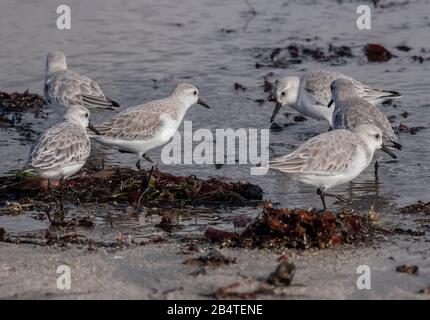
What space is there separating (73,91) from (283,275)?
19.7ft

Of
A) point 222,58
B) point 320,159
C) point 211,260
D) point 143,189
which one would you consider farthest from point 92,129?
point 222,58

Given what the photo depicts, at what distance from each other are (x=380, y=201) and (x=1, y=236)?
3.70 metres

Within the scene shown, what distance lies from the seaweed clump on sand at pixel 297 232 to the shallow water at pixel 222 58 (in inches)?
66.4

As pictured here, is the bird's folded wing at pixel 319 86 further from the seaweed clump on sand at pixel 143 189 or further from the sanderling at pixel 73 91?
the seaweed clump on sand at pixel 143 189

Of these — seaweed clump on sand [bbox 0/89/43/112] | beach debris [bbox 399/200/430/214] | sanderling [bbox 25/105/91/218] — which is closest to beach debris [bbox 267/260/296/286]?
beach debris [bbox 399/200/430/214]

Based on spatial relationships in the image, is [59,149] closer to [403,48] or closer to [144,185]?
[144,185]

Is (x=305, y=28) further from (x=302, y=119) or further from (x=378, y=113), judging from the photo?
(x=378, y=113)

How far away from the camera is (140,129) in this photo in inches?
405

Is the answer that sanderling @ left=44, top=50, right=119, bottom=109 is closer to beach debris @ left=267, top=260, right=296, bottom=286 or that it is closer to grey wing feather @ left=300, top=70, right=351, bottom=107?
grey wing feather @ left=300, top=70, right=351, bottom=107

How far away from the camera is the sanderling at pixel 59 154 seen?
9.07 metres

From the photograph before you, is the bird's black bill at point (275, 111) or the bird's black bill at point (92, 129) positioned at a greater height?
the bird's black bill at point (275, 111)

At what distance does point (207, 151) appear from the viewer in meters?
11.2

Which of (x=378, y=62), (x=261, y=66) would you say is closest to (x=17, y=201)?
(x=261, y=66)

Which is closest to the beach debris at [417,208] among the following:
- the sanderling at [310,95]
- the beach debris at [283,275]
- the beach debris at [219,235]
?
the beach debris at [219,235]
